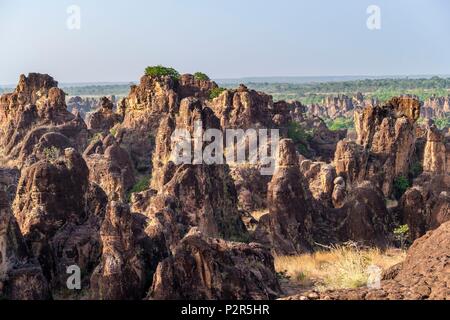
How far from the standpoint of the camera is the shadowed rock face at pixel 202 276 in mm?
12328

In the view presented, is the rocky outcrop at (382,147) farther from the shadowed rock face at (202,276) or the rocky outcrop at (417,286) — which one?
the rocky outcrop at (417,286)

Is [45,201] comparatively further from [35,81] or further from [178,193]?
[35,81]

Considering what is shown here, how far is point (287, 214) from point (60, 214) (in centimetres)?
710

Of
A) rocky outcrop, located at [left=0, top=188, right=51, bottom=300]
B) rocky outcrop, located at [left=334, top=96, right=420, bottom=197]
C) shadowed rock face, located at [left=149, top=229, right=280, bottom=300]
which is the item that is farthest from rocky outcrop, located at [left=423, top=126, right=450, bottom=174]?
rocky outcrop, located at [left=0, top=188, right=51, bottom=300]

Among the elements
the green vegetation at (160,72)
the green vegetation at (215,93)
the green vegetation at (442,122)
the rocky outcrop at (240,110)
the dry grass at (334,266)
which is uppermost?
the green vegetation at (160,72)

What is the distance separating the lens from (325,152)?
3997cm

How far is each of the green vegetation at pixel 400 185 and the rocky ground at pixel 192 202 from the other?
0.20 feet

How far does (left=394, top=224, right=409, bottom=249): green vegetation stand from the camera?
19.2 metres

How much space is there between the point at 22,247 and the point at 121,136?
20.7 meters

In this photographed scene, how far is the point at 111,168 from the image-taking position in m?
26.1

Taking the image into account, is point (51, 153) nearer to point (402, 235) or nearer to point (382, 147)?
point (382, 147)

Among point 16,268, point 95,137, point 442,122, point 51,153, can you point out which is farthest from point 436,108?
point 16,268

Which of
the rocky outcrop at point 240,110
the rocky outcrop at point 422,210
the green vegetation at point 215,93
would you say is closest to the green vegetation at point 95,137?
the rocky outcrop at point 240,110
